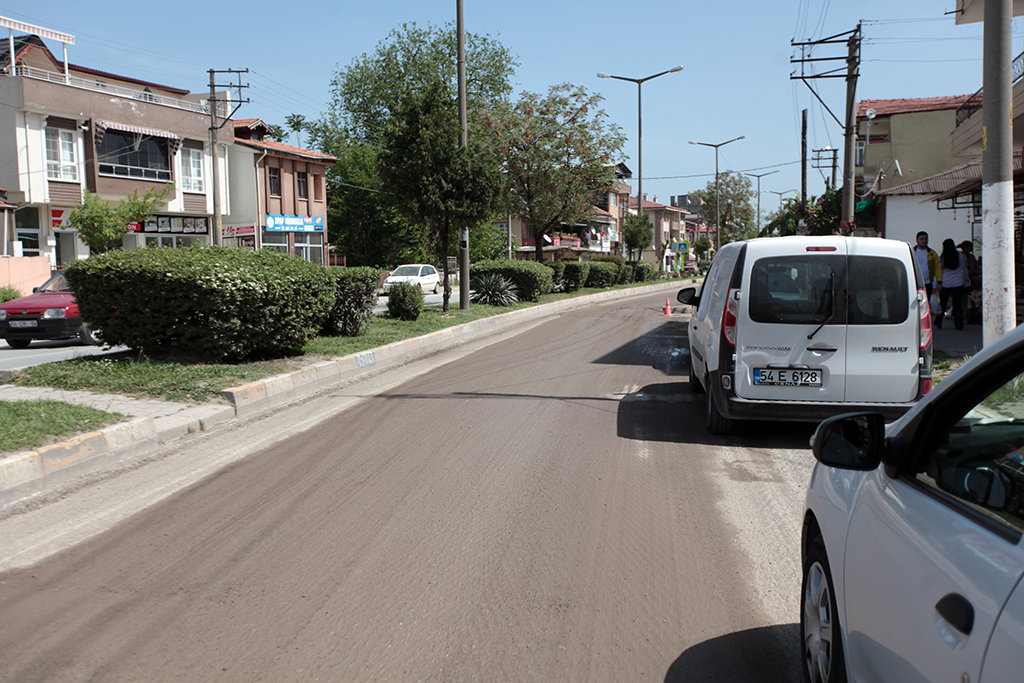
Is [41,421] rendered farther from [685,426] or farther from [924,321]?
[924,321]

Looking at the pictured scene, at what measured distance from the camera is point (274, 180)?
1938 inches

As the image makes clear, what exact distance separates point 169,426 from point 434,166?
12.8 m

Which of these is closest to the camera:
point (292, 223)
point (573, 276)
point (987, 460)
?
point (987, 460)

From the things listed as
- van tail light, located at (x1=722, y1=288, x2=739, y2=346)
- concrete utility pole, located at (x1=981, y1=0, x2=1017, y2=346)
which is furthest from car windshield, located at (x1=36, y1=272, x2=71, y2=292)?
concrete utility pole, located at (x1=981, y1=0, x2=1017, y2=346)

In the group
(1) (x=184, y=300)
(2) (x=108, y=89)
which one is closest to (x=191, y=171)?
(2) (x=108, y=89)

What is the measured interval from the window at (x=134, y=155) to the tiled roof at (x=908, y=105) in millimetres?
36622

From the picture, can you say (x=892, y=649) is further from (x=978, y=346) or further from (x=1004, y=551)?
(x=978, y=346)

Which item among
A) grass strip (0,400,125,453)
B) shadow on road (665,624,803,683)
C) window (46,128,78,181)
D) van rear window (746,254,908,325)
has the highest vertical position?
window (46,128,78,181)

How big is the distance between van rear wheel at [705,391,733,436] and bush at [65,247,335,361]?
18.2ft

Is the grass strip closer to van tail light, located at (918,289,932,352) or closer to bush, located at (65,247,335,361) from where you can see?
bush, located at (65,247,335,361)

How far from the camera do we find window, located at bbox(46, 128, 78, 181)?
34.7m

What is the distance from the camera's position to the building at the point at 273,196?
4681 cm

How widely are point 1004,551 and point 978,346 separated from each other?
41.8 ft

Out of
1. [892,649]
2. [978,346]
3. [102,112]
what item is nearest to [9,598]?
[892,649]
